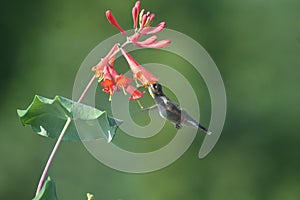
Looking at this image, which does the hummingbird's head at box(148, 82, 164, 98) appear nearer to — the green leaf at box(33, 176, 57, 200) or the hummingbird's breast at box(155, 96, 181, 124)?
the hummingbird's breast at box(155, 96, 181, 124)

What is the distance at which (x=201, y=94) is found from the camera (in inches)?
128

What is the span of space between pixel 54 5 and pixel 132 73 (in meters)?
2.44

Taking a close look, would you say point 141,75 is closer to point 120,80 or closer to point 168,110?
point 120,80

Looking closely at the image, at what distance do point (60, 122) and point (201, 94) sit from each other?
2174 mm

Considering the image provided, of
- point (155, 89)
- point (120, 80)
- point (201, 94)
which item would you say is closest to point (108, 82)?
point (120, 80)

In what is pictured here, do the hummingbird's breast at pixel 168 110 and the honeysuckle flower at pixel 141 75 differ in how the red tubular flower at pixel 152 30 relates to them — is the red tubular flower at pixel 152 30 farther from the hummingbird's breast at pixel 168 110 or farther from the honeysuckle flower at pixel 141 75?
the hummingbird's breast at pixel 168 110

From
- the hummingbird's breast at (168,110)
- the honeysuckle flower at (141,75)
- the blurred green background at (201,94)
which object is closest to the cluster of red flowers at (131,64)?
the honeysuckle flower at (141,75)

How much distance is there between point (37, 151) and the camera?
10.4 ft

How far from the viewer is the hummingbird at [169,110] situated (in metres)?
1.12

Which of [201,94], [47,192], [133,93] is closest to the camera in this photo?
[47,192]

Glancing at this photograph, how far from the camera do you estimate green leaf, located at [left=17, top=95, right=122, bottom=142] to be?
103cm

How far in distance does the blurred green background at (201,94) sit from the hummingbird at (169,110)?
1.95 metres

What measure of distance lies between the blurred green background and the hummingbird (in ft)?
6.39

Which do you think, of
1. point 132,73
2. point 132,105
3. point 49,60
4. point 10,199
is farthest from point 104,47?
point 132,73
